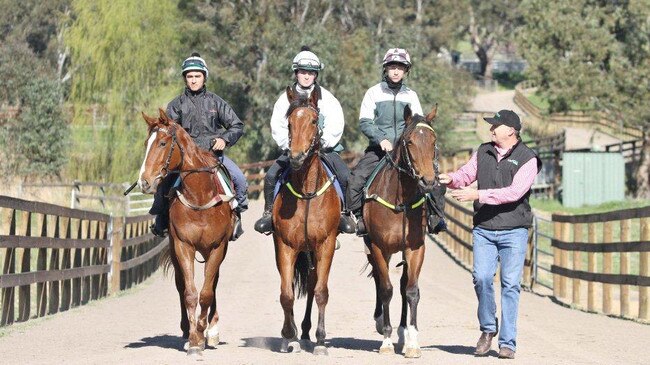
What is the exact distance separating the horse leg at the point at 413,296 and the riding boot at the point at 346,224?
630 millimetres

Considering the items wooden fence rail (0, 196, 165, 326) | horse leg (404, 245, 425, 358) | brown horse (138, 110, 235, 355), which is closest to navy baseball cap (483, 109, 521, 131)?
horse leg (404, 245, 425, 358)

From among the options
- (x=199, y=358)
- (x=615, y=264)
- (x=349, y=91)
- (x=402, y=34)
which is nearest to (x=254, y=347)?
(x=199, y=358)

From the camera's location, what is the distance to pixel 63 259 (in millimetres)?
17500

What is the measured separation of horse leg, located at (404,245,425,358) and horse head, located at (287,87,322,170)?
1.40 meters

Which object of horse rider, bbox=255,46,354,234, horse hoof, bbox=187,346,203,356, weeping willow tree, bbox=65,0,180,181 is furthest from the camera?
weeping willow tree, bbox=65,0,180,181

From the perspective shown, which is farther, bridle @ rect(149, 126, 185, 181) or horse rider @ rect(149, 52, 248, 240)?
horse rider @ rect(149, 52, 248, 240)

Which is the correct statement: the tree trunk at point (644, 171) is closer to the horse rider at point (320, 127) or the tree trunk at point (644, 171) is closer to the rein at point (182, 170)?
the horse rider at point (320, 127)

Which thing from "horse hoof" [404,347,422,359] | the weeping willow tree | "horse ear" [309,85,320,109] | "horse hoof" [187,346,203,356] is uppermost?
the weeping willow tree

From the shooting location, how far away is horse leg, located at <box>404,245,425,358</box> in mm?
12281

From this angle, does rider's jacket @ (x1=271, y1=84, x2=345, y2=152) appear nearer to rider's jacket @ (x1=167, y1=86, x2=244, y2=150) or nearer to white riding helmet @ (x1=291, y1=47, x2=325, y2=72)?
white riding helmet @ (x1=291, y1=47, x2=325, y2=72)

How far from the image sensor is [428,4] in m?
96.2

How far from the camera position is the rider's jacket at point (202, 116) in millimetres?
13508

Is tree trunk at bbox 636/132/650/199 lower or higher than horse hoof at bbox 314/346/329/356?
higher

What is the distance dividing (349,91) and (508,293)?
43.6 meters
